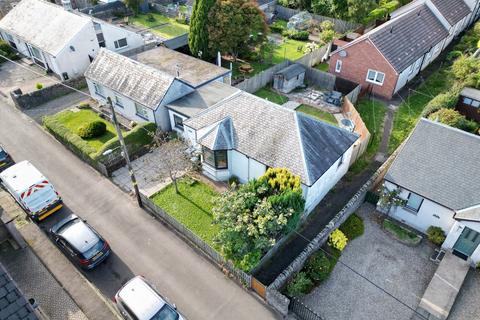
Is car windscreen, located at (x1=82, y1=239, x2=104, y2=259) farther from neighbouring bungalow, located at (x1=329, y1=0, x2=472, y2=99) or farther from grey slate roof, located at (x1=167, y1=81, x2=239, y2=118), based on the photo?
neighbouring bungalow, located at (x1=329, y1=0, x2=472, y2=99)

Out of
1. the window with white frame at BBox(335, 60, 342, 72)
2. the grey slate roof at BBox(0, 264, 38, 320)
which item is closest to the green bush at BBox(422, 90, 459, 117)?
the window with white frame at BBox(335, 60, 342, 72)

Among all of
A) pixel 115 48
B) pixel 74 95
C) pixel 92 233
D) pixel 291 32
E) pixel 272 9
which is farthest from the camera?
pixel 272 9

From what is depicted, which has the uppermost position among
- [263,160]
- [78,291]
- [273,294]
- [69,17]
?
[69,17]

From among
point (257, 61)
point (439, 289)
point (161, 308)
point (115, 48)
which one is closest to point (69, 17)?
point (115, 48)

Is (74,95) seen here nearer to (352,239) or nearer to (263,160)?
(263,160)

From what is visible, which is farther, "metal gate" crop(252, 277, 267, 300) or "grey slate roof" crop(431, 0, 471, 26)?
"grey slate roof" crop(431, 0, 471, 26)

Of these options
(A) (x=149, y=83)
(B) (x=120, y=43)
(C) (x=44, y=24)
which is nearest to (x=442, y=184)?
(A) (x=149, y=83)

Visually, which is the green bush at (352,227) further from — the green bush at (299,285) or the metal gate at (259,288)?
the metal gate at (259,288)
